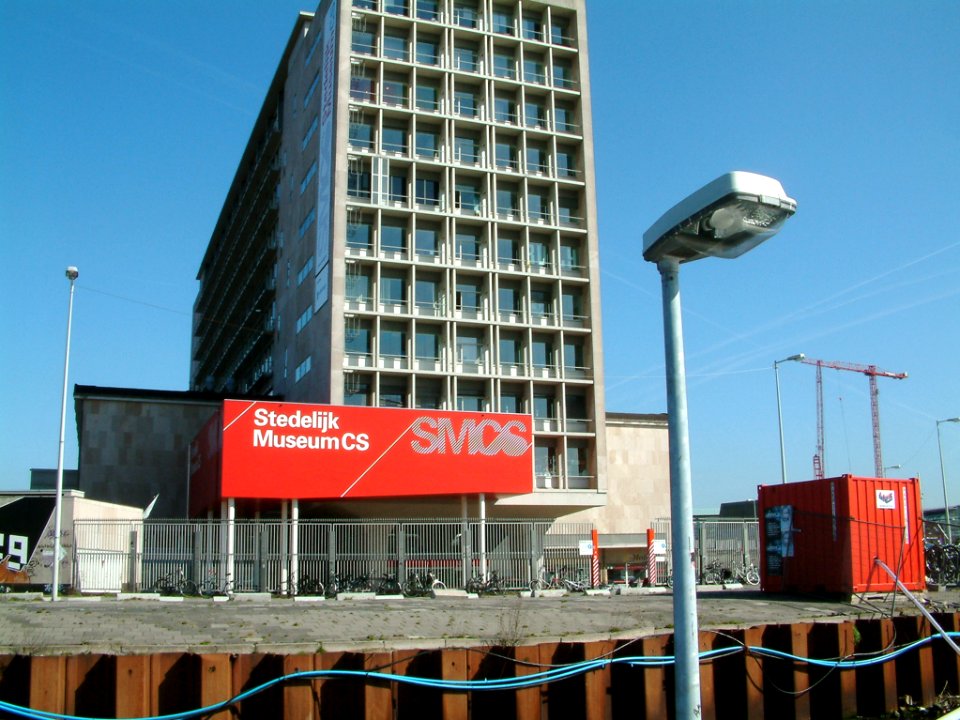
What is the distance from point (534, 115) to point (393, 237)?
1435 cm

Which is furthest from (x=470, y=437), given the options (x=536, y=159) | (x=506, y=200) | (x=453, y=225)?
(x=536, y=159)

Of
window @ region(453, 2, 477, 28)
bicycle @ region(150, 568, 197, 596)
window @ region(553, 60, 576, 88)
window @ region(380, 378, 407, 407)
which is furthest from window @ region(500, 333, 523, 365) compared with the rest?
bicycle @ region(150, 568, 197, 596)

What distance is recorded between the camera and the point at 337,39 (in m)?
62.5

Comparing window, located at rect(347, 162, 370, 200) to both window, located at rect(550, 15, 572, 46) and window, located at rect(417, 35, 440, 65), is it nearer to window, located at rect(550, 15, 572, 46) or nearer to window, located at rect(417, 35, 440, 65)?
window, located at rect(417, 35, 440, 65)

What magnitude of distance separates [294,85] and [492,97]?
683 inches

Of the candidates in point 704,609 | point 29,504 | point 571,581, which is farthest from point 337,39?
point 704,609

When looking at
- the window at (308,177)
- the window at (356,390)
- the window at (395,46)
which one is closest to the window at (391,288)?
the window at (356,390)

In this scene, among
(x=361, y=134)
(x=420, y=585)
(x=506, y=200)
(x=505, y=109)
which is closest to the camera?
(x=420, y=585)

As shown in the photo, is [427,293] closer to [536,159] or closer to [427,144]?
[427,144]

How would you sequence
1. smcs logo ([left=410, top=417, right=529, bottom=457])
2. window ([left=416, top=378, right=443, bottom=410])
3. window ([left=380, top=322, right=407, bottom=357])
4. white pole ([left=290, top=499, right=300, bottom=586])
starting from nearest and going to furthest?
1. white pole ([left=290, top=499, right=300, bottom=586])
2. smcs logo ([left=410, top=417, right=529, bottom=457])
3. window ([left=380, top=322, right=407, bottom=357])
4. window ([left=416, top=378, right=443, bottom=410])

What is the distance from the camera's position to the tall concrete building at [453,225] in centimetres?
6141

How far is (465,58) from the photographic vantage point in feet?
221

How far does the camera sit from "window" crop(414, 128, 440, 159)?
6475 centimetres

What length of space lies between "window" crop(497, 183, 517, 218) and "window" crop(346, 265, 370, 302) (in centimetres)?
1094
